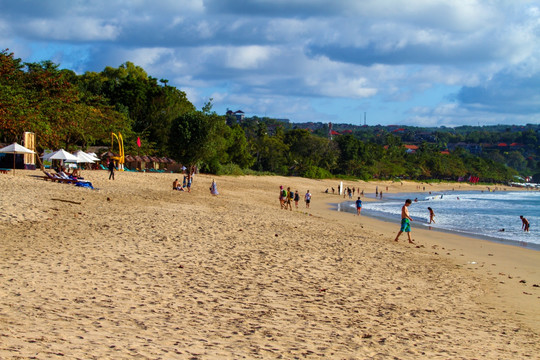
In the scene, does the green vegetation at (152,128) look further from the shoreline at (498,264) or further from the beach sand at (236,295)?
the shoreline at (498,264)

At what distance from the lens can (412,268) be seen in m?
11.5

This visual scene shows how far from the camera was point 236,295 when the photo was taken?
25.0 ft

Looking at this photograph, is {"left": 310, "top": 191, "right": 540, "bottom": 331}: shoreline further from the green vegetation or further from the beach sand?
the green vegetation

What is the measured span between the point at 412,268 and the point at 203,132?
35.7m

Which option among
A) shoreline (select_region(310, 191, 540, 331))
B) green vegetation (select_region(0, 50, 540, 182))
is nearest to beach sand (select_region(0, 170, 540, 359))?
shoreline (select_region(310, 191, 540, 331))

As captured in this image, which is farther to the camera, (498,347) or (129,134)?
(129,134)

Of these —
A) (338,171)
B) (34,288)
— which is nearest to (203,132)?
(34,288)

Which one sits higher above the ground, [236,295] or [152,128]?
[152,128]

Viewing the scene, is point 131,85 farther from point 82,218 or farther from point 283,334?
point 283,334

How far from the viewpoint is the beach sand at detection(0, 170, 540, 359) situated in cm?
545

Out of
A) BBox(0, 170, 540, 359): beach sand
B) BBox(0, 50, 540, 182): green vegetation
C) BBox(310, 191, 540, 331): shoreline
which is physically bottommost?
BBox(310, 191, 540, 331): shoreline

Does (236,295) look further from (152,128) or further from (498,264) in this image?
(152,128)

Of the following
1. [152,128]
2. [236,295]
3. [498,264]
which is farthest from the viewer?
[152,128]

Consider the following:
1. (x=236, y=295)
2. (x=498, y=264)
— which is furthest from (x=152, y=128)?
(x=236, y=295)
